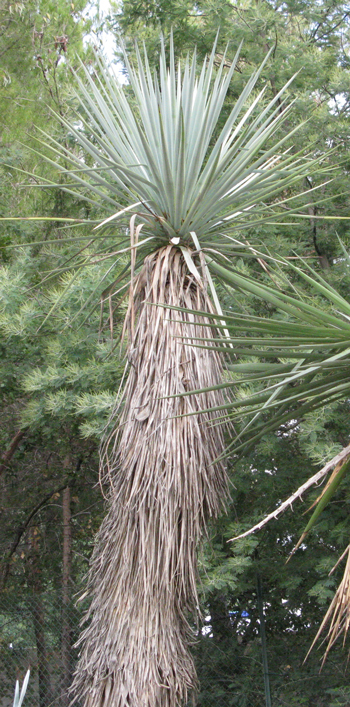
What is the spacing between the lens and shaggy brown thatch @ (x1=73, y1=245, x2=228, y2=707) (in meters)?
2.88

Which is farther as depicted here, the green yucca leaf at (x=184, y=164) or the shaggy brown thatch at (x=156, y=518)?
the green yucca leaf at (x=184, y=164)

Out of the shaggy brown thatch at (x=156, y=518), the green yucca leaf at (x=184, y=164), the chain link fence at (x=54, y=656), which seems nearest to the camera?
the shaggy brown thatch at (x=156, y=518)

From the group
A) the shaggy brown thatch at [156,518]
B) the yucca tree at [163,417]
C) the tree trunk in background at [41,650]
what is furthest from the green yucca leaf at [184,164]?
the tree trunk in background at [41,650]

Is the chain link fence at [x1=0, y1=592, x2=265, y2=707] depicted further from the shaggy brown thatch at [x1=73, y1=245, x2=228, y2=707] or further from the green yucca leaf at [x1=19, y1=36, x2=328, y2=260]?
the green yucca leaf at [x1=19, y1=36, x2=328, y2=260]

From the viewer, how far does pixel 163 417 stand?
304 centimetres

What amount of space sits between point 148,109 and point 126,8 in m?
4.29

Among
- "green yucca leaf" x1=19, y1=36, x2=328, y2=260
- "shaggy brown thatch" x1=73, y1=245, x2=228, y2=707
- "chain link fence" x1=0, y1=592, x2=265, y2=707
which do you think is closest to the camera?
"shaggy brown thatch" x1=73, y1=245, x2=228, y2=707

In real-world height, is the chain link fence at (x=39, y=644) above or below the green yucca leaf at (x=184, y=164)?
below

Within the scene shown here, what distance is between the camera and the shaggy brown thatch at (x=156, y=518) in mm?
2879

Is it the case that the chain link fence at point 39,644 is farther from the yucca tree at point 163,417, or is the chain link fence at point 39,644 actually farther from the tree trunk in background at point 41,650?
the yucca tree at point 163,417

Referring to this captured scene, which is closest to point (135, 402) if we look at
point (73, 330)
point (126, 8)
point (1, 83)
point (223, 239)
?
point (223, 239)

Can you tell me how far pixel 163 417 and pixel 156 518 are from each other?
0.44 metres

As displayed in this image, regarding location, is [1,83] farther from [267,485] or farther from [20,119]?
[267,485]

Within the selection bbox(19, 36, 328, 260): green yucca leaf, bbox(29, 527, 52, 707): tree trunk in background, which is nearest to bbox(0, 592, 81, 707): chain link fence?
bbox(29, 527, 52, 707): tree trunk in background
